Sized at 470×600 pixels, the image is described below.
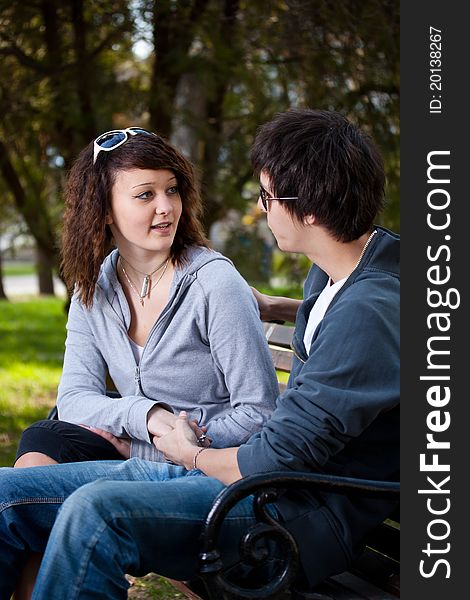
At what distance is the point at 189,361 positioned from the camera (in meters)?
3.27

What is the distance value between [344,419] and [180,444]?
1.91ft

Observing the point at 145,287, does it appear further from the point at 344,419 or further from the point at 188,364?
the point at 344,419

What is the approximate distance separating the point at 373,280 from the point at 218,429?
0.73 m

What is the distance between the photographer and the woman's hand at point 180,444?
9.55 feet

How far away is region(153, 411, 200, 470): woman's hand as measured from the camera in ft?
9.55

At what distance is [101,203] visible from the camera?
138 inches

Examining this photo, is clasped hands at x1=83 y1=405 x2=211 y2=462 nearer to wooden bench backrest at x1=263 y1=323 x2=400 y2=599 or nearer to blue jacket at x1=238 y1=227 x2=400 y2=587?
blue jacket at x1=238 y1=227 x2=400 y2=587

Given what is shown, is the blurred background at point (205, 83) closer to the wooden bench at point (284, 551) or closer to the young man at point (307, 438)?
the young man at point (307, 438)

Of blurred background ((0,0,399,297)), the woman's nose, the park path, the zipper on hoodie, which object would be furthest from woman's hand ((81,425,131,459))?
the park path

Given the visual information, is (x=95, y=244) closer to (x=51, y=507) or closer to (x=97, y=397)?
(x=97, y=397)

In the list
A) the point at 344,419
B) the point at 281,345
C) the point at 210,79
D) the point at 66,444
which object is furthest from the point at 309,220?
the point at 210,79

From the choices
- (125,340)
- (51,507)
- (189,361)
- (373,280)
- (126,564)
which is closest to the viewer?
(126,564)

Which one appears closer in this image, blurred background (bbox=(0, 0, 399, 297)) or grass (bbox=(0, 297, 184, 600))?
grass (bbox=(0, 297, 184, 600))

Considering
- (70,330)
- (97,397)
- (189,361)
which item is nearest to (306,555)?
(189,361)
